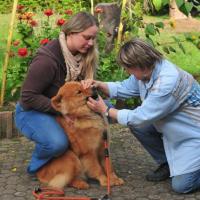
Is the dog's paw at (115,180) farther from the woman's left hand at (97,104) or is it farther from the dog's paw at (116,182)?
the woman's left hand at (97,104)

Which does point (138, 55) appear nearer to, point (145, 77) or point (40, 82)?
point (145, 77)

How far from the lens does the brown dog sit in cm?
424

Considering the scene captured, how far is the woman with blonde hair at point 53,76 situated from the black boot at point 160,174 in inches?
32.9

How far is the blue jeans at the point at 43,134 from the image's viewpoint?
433cm

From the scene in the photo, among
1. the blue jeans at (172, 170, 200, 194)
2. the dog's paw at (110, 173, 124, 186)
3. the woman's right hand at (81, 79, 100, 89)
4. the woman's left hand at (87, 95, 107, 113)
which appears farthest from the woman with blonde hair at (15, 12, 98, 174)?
the blue jeans at (172, 170, 200, 194)

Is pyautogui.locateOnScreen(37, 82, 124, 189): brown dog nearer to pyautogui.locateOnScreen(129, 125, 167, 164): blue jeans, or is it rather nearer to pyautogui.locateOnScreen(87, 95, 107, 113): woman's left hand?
pyautogui.locateOnScreen(87, 95, 107, 113): woman's left hand

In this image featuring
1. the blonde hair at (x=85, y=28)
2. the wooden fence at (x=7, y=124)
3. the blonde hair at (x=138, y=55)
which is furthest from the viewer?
the wooden fence at (x=7, y=124)

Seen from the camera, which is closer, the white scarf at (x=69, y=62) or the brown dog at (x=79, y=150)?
the brown dog at (x=79, y=150)

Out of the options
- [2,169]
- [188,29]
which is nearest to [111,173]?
[2,169]

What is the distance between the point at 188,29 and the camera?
44.5 ft

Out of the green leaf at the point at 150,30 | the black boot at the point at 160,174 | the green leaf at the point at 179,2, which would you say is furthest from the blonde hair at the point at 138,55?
the green leaf at the point at 150,30

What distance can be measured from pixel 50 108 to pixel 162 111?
37.9 inches

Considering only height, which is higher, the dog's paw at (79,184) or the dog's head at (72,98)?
the dog's head at (72,98)

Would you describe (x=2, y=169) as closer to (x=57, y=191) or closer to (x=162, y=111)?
(x=57, y=191)
